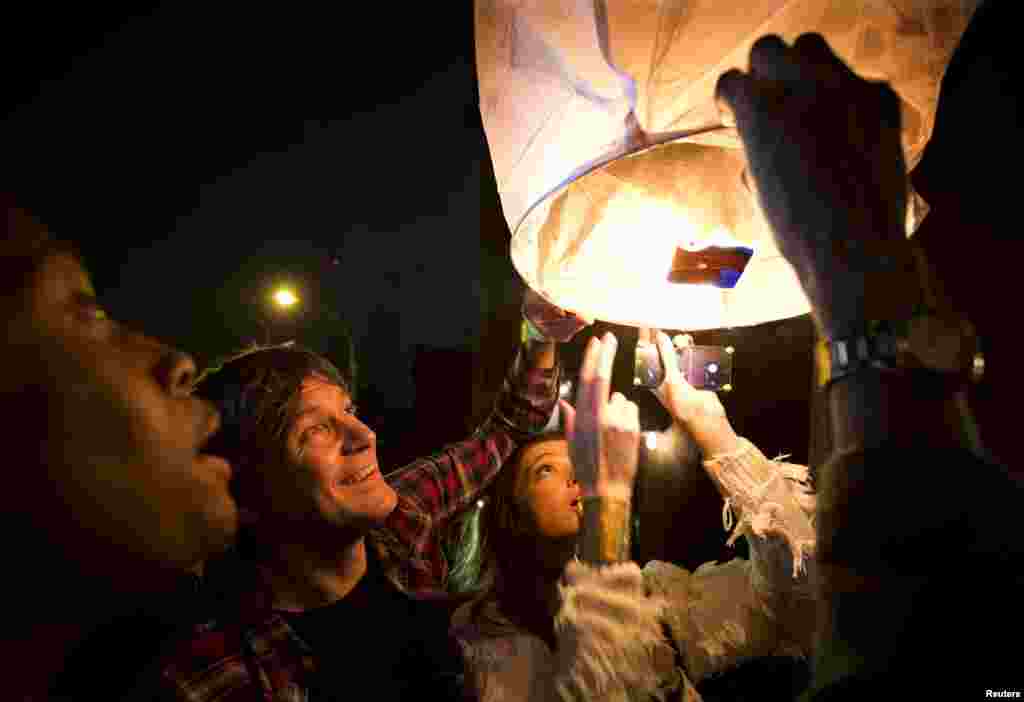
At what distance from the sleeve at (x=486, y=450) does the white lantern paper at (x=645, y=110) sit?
0.99 meters

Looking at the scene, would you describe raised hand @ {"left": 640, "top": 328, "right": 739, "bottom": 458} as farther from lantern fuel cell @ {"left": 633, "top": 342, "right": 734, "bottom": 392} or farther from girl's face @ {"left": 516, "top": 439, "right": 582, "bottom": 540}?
girl's face @ {"left": 516, "top": 439, "right": 582, "bottom": 540}

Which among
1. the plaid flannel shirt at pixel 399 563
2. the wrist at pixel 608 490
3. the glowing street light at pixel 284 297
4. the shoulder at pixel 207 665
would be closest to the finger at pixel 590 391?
the wrist at pixel 608 490

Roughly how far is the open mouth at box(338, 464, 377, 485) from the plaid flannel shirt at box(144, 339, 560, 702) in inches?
13.0

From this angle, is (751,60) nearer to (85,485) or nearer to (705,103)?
(705,103)

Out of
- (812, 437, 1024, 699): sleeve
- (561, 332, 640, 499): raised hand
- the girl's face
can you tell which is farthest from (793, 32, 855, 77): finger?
the girl's face

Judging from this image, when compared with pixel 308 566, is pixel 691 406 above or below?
above

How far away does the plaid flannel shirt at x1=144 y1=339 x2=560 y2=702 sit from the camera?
130cm

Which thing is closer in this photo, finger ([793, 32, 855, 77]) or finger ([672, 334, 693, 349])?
finger ([793, 32, 855, 77])

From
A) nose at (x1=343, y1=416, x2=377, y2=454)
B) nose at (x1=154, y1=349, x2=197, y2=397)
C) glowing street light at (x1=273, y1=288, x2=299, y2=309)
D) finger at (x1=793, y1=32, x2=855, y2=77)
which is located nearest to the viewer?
finger at (x1=793, y1=32, x2=855, y2=77)

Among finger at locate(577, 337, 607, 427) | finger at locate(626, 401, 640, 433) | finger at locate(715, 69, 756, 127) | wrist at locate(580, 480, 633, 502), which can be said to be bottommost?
wrist at locate(580, 480, 633, 502)

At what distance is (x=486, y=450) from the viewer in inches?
92.0

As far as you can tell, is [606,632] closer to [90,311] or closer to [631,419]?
[631,419]

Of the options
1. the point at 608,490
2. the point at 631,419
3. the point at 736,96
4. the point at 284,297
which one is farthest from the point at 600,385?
the point at 284,297

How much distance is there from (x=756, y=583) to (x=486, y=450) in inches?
44.1
